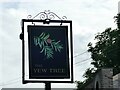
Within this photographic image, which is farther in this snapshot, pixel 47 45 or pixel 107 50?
pixel 107 50

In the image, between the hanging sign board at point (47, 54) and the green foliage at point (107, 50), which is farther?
the green foliage at point (107, 50)

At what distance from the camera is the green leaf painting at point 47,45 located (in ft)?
58.1

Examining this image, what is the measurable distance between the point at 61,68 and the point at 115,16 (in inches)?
1670

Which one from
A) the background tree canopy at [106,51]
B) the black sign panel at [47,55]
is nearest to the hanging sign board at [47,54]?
the black sign panel at [47,55]

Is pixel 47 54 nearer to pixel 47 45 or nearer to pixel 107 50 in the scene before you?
pixel 47 45

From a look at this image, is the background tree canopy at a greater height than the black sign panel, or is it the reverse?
the background tree canopy

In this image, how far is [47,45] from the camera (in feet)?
58.2

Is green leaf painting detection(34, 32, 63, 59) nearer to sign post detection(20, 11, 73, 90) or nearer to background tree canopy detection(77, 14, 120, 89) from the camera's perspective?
sign post detection(20, 11, 73, 90)

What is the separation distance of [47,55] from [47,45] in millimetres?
364

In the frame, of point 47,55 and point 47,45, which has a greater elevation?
point 47,45

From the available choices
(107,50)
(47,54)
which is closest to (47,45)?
(47,54)

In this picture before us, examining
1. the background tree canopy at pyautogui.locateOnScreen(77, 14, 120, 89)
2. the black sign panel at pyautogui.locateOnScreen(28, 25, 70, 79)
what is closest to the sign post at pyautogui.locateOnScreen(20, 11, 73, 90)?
the black sign panel at pyautogui.locateOnScreen(28, 25, 70, 79)

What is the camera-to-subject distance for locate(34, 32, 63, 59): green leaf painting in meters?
17.7

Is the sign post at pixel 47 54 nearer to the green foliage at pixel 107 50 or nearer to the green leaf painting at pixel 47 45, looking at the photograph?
the green leaf painting at pixel 47 45
